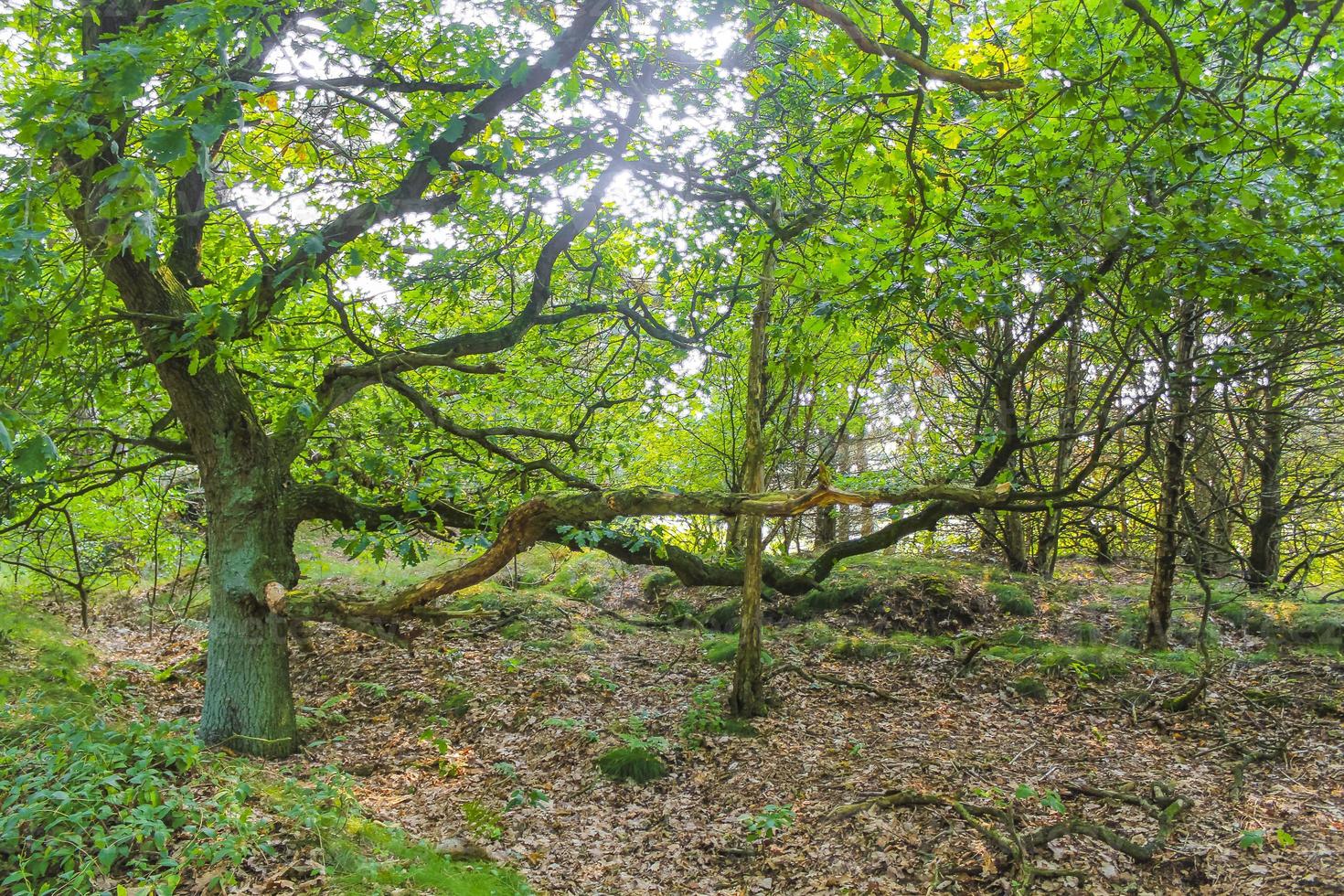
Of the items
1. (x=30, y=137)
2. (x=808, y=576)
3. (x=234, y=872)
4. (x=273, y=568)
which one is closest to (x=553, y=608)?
(x=808, y=576)

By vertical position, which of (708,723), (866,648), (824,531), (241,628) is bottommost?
(708,723)

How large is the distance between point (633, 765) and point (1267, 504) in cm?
957

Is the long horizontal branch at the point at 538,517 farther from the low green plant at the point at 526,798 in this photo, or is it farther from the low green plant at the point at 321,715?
the low green plant at the point at 321,715

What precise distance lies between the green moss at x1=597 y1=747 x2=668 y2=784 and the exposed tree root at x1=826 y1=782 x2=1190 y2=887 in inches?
71.6

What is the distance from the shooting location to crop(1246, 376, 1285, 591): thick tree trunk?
31.2ft

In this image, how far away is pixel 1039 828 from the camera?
5.41 m

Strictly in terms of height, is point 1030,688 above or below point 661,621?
above

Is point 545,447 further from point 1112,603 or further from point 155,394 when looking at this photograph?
point 1112,603

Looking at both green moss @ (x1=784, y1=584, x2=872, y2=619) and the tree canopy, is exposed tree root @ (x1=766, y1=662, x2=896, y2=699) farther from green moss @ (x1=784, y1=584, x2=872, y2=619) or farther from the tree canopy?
green moss @ (x1=784, y1=584, x2=872, y2=619)

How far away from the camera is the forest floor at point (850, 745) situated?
5281 millimetres

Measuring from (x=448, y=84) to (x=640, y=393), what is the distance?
15.5ft

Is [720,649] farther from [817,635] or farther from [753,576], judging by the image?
[753,576]

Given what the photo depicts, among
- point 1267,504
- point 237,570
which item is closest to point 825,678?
point 237,570

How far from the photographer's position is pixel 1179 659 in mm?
8703
